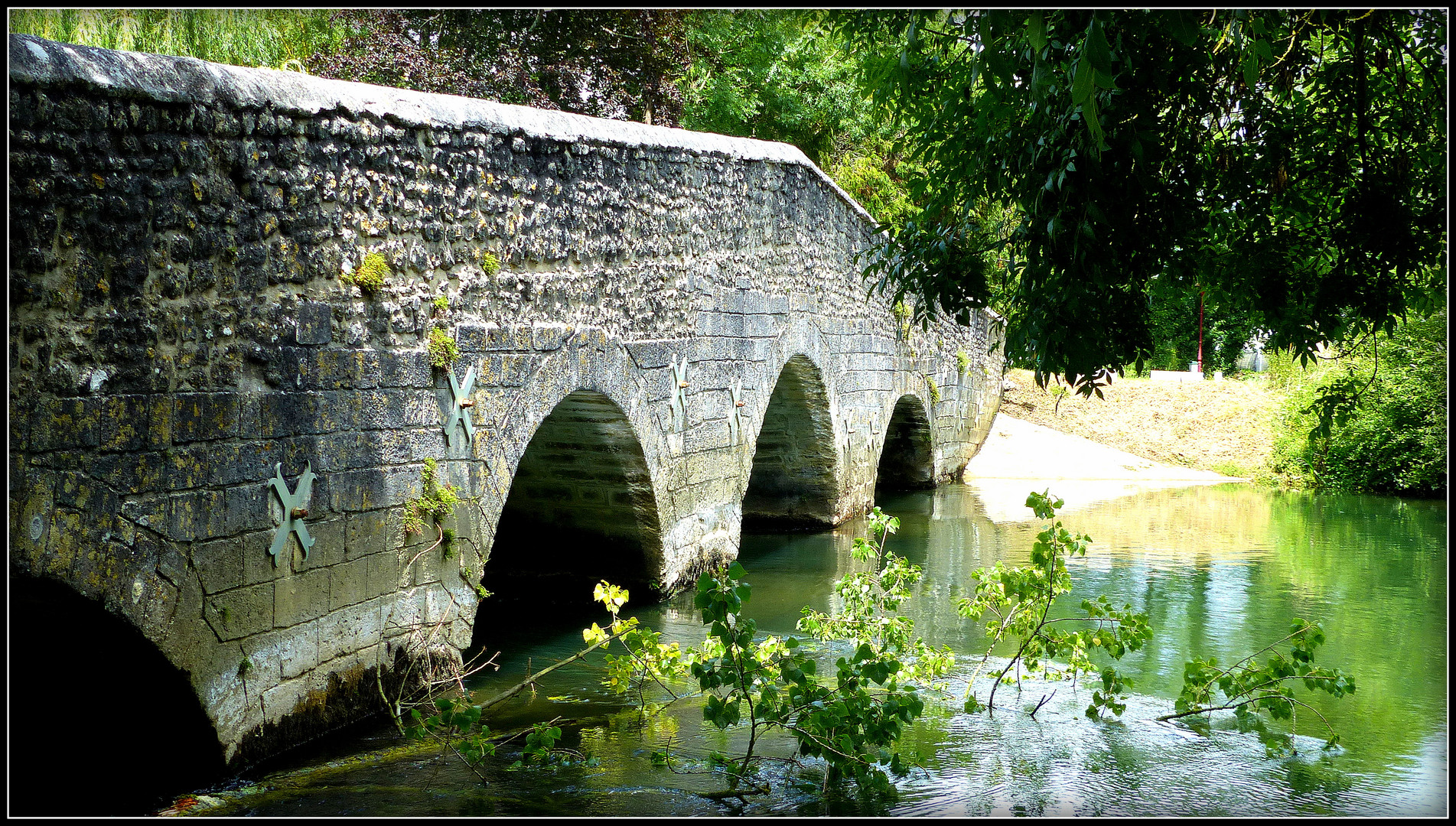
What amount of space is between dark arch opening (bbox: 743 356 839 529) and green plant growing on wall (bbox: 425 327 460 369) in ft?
15.5

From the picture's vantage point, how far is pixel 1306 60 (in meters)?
4.13

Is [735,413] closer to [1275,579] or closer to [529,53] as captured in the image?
[1275,579]

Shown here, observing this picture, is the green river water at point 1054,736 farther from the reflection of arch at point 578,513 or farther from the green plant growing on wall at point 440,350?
the green plant growing on wall at point 440,350

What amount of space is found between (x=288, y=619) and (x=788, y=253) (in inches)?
215

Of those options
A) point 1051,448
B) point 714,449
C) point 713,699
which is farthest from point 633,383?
point 1051,448

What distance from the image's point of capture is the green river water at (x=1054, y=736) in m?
3.73

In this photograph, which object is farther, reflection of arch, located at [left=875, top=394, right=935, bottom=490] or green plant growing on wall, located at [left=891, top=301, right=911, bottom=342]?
reflection of arch, located at [left=875, top=394, right=935, bottom=490]

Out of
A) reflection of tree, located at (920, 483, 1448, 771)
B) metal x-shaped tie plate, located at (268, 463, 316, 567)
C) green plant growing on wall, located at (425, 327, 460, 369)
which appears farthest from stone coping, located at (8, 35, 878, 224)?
reflection of tree, located at (920, 483, 1448, 771)

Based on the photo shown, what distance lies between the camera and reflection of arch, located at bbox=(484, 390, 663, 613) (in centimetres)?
641

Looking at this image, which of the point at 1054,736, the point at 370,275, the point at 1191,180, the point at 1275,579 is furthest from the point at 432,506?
the point at 1275,579

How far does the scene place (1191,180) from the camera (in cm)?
395

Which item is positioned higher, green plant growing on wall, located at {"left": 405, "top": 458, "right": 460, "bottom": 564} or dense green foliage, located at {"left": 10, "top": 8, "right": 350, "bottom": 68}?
dense green foliage, located at {"left": 10, "top": 8, "right": 350, "bottom": 68}

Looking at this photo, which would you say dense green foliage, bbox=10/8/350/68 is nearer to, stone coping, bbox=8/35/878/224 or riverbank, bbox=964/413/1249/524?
stone coping, bbox=8/35/878/224

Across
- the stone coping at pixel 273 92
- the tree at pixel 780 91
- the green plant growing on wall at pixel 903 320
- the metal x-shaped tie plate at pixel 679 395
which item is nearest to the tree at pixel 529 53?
the tree at pixel 780 91
